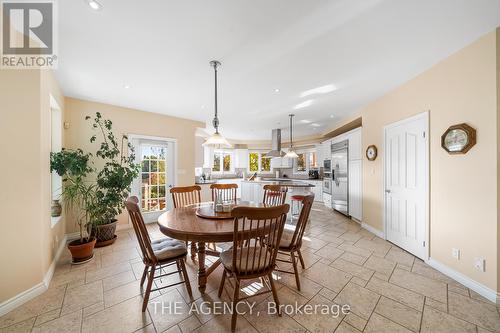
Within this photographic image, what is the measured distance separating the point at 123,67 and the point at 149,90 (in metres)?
0.72

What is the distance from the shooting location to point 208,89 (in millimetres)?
3125

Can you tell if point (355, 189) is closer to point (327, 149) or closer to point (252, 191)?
point (327, 149)

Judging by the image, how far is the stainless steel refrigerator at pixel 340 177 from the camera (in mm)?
4832

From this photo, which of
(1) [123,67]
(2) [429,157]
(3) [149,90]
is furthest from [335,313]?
(3) [149,90]

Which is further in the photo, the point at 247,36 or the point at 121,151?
the point at 121,151

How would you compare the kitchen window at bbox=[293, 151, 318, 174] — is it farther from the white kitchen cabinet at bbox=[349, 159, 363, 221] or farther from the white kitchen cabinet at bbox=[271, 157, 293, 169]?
the white kitchen cabinet at bbox=[349, 159, 363, 221]

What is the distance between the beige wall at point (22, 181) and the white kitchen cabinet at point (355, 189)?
511cm

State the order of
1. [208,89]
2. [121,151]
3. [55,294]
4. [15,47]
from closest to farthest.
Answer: [15,47] < [55,294] < [208,89] < [121,151]

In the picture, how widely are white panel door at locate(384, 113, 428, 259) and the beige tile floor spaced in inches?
13.5

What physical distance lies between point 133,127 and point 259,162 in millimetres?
5217

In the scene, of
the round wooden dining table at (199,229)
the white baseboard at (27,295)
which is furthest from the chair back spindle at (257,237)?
the white baseboard at (27,295)

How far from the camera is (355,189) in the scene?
441 centimetres

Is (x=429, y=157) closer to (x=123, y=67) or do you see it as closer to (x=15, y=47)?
(x=123, y=67)

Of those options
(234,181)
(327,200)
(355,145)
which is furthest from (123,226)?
(327,200)
